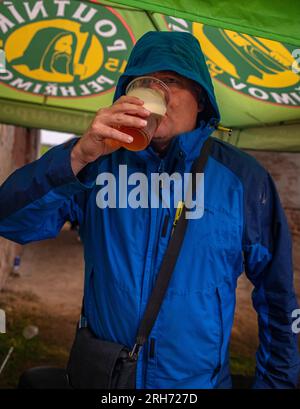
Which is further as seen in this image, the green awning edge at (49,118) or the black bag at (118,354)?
the green awning edge at (49,118)

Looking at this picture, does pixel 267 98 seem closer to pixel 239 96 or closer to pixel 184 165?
pixel 239 96

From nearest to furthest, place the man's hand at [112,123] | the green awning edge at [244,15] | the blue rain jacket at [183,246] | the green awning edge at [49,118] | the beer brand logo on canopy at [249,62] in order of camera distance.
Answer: the man's hand at [112,123] < the green awning edge at [244,15] < the blue rain jacket at [183,246] < the beer brand logo on canopy at [249,62] < the green awning edge at [49,118]

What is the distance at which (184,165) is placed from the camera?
1437mm

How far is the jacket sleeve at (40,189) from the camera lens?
3.98 ft

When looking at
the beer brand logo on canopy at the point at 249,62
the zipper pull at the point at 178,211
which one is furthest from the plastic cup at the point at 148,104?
the beer brand logo on canopy at the point at 249,62

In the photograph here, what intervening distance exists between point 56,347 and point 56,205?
11.0 ft

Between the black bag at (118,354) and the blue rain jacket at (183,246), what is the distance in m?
0.03

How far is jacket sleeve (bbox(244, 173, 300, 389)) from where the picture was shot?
1.42 metres

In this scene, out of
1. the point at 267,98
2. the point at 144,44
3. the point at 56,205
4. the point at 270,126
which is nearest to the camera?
the point at 56,205

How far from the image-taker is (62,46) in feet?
10.3

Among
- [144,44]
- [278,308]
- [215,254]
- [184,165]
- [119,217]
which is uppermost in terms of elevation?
[144,44]

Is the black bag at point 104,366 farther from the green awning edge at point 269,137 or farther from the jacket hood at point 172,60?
the green awning edge at point 269,137

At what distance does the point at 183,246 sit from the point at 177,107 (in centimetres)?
52

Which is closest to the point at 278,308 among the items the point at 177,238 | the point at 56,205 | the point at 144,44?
the point at 177,238
